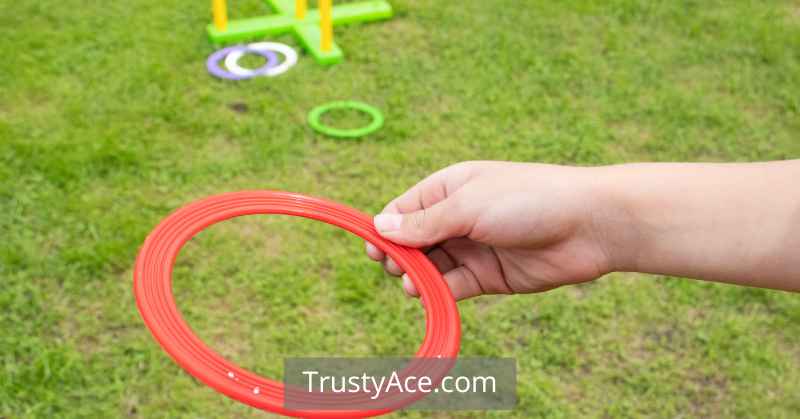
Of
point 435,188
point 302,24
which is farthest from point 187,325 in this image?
point 302,24

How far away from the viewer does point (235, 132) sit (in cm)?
405

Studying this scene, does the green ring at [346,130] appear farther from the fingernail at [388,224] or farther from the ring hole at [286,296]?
the fingernail at [388,224]

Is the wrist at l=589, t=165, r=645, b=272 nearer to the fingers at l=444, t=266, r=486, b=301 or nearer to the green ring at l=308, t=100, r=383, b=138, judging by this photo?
the fingers at l=444, t=266, r=486, b=301

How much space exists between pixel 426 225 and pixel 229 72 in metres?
2.79

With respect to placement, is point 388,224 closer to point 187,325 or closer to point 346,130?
point 187,325

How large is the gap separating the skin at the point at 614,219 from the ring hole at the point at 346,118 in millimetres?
2002

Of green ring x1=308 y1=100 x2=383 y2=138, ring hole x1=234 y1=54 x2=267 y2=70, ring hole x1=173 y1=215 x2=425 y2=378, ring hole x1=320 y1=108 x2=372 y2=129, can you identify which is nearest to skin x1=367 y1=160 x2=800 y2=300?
ring hole x1=173 y1=215 x2=425 y2=378

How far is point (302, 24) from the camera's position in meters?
4.95

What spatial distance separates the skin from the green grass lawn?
998mm

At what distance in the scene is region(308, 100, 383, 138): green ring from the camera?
13.3ft

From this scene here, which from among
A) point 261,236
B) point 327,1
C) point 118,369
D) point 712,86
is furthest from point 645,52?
point 118,369

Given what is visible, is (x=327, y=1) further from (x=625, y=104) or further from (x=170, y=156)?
(x=625, y=104)

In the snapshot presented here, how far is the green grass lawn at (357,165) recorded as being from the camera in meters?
2.99

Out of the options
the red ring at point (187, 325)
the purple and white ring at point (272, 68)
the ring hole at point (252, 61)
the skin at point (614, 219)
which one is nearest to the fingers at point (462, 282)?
the skin at point (614, 219)
